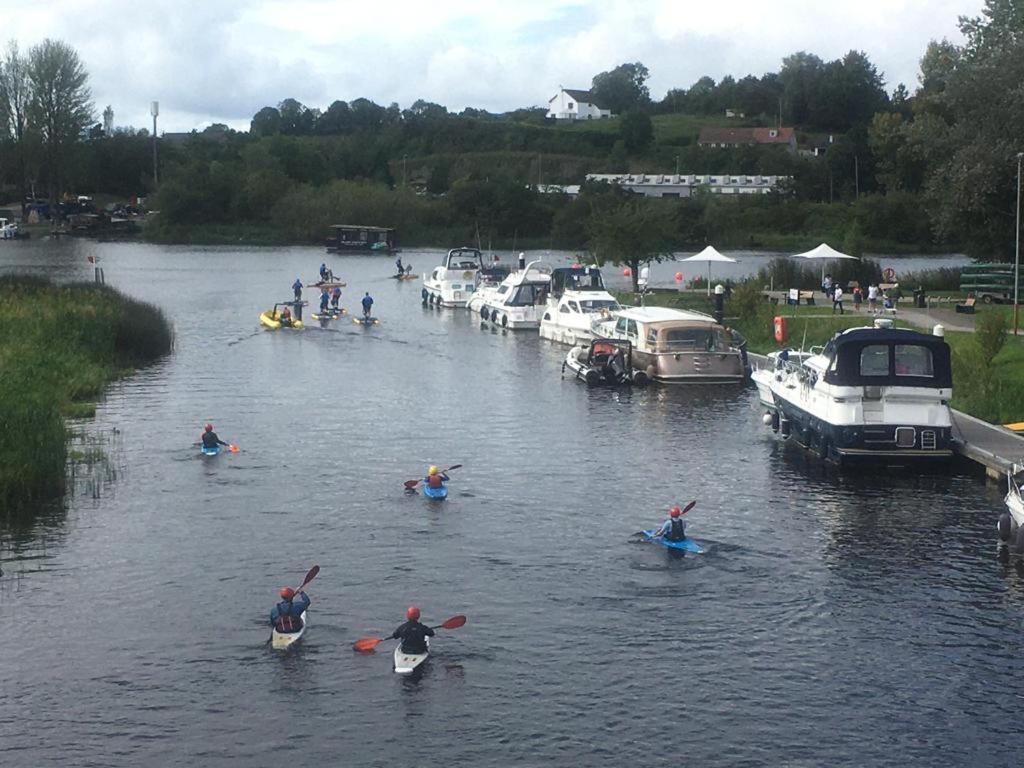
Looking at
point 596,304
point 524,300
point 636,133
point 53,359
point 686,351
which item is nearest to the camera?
point 53,359

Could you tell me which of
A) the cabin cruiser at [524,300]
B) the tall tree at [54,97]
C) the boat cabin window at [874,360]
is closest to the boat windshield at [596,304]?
the cabin cruiser at [524,300]

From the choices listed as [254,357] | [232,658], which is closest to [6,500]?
[232,658]

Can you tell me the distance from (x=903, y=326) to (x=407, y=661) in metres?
35.8

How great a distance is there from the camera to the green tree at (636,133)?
196 meters

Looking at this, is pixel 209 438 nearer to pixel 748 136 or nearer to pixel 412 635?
pixel 412 635

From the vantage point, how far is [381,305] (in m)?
87.5

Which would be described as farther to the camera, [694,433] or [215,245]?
[215,245]

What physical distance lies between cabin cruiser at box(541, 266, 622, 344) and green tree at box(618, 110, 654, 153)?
419 feet

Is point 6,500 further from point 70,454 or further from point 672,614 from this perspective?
point 672,614

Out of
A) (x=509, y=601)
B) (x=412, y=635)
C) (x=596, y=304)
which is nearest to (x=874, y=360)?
(x=509, y=601)

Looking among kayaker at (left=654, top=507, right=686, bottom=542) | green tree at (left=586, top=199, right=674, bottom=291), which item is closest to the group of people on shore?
green tree at (left=586, top=199, right=674, bottom=291)

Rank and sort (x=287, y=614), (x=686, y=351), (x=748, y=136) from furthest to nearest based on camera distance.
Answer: (x=748, y=136) → (x=686, y=351) → (x=287, y=614)

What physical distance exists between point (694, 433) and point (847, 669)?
66.2 ft

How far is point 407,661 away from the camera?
23.4 metres
